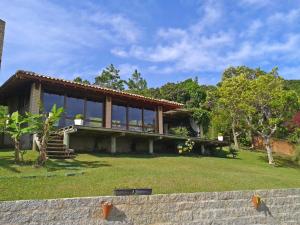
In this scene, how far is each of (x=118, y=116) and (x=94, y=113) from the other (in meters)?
1.87

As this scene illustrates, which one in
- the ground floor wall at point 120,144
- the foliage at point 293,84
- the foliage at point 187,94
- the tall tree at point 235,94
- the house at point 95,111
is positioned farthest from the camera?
the foliage at point 293,84

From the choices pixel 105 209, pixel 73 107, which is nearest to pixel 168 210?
pixel 105 209

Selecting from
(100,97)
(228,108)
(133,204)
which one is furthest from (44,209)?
(228,108)

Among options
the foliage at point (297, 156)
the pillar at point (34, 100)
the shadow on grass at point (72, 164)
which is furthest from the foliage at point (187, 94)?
the shadow on grass at point (72, 164)

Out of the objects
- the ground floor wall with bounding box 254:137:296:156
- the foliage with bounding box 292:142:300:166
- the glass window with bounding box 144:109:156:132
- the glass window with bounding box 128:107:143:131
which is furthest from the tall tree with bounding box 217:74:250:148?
the ground floor wall with bounding box 254:137:296:156

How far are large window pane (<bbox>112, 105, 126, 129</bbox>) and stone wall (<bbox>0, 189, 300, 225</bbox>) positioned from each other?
46.2 feet

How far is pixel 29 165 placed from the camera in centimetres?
1302

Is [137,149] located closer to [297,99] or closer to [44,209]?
[297,99]

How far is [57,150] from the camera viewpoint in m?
16.7

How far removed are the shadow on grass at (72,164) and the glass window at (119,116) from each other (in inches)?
290

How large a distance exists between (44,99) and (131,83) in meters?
33.9

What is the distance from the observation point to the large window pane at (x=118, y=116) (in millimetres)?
23125

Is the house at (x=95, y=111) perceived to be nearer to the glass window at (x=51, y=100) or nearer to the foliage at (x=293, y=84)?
the glass window at (x=51, y=100)

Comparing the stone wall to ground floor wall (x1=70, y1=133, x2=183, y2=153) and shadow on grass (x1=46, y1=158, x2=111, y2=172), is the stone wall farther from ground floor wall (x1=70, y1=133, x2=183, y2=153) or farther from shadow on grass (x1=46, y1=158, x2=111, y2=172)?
ground floor wall (x1=70, y1=133, x2=183, y2=153)
